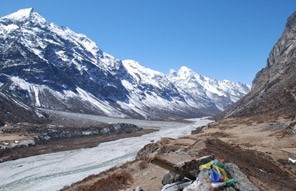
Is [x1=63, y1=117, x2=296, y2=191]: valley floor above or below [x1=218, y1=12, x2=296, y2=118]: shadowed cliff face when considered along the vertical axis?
below

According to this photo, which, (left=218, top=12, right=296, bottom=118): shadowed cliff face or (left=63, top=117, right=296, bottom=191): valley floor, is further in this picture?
(left=218, top=12, right=296, bottom=118): shadowed cliff face

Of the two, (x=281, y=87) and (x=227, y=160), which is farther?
(x=281, y=87)

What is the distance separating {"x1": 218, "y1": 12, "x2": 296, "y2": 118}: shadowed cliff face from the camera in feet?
368

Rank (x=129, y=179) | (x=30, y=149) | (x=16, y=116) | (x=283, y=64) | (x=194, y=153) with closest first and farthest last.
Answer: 1. (x=129, y=179)
2. (x=194, y=153)
3. (x=30, y=149)
4. (x=283, y=64)
5. (x=16, y=116)

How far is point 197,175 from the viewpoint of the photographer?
20.6 metres

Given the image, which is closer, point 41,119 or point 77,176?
point 77,176

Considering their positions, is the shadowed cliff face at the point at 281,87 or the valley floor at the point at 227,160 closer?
the valley floor at the point at 227,160

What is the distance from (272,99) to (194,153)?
98.6 meters

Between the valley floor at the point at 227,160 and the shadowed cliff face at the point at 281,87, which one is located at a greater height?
the shadowed cliff face at the point at 281,87

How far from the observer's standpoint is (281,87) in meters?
130

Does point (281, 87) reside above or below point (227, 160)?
above

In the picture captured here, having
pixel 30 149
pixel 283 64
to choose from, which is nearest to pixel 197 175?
pixel 30 149

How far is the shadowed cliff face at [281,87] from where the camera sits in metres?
112

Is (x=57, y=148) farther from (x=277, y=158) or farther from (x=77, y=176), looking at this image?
(x=277, y=158)
